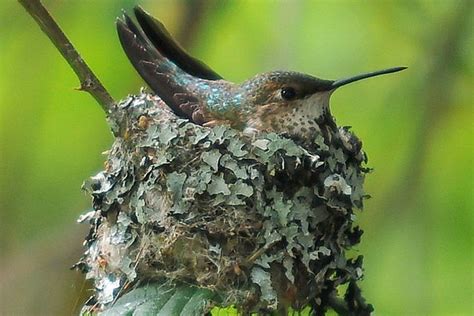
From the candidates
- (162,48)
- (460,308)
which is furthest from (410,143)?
(162,48)

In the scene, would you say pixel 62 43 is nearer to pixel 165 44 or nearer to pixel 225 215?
pixel 225 215

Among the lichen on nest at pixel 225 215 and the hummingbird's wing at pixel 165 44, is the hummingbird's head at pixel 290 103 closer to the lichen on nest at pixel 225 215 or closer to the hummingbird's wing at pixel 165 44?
the lichen on nest at pixel 225 215

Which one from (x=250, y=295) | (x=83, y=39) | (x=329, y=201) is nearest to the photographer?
(x=250, y=295)

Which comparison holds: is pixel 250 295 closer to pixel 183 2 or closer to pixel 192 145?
pixel 192 145

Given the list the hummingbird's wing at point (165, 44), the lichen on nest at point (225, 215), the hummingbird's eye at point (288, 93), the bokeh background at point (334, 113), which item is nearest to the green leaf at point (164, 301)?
the lichen on nest at point (225, 215)

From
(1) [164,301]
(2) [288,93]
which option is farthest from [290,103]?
(1) [164,301]

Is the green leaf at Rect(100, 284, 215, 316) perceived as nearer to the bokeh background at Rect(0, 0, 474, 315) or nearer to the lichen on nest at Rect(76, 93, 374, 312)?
the lichen on nest at Rect(76, 93, 374, 312)

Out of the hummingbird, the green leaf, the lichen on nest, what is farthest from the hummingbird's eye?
the green leaf
